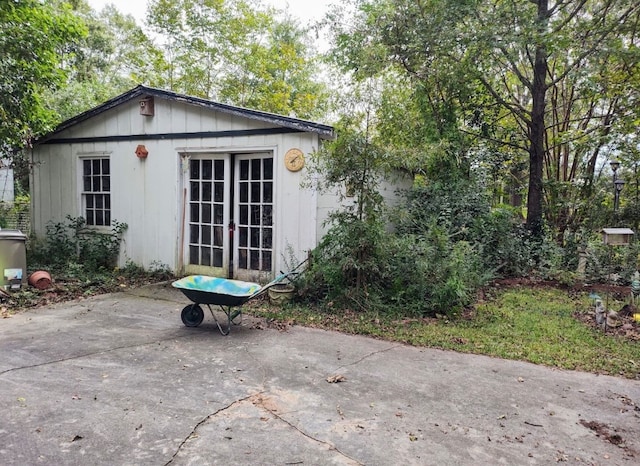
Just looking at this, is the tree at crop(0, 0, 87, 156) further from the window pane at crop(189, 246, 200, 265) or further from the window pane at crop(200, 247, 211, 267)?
the window pane at crop(200, 247, 211, 267)

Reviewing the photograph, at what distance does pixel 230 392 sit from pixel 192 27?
18.4 metres

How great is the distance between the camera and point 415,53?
8.70 meters

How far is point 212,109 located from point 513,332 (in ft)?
18.0

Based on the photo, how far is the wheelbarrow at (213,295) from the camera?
14.1ft

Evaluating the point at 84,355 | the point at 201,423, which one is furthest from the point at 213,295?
the point at 201,423

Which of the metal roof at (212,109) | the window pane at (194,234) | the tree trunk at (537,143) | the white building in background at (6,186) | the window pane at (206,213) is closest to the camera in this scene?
the metal roof at (212,109)

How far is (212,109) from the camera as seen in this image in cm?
677

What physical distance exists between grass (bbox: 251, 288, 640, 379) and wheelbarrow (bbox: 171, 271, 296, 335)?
27.1 inches

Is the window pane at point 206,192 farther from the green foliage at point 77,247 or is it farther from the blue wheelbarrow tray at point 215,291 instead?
the blue wheelbarrow tray at point 215,291

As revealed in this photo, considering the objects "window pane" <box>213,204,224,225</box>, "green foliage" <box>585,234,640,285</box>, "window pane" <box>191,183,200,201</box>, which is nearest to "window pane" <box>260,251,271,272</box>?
"window pane" <box>213,204,224,225</box>

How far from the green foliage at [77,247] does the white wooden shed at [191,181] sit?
19 centimetres

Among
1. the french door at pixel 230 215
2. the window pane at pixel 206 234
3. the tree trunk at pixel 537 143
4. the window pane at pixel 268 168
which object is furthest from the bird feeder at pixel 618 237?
the window pane at pixel 206 234

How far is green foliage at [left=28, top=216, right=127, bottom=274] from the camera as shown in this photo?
25.0ft

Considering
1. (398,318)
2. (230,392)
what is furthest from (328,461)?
(398,318)
